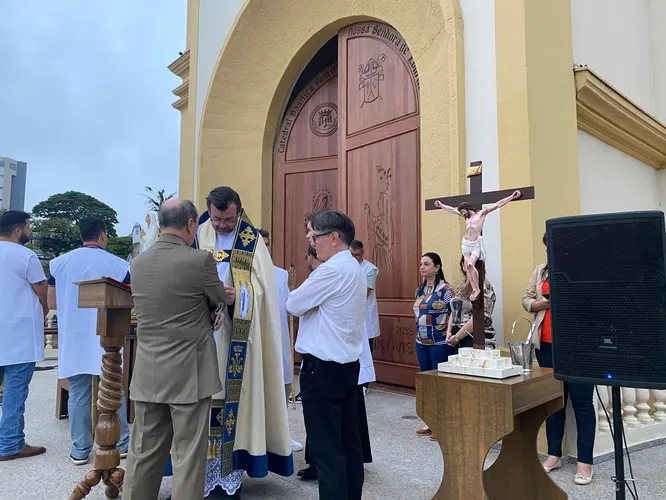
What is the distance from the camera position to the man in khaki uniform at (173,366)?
261cm

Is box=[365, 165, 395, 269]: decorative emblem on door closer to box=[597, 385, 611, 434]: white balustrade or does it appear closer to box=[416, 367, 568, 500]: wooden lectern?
box=[597, 385, 611, 434]: white balustrade

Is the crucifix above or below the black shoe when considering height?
above

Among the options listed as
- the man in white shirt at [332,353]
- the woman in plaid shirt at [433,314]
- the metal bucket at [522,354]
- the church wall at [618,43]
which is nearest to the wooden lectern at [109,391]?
the man in white shirt at [332,353]

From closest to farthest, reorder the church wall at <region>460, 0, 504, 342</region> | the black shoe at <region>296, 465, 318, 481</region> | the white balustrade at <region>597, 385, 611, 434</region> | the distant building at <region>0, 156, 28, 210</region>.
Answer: the black shoe at <region>296, 465, 318, 481</region> < the white balustrade at <region>597, 385, 611, 434</region> < the church wall at <region>460, 0, 504, 342</region> < the distant building at <region>0, 156, 28, 210</region>

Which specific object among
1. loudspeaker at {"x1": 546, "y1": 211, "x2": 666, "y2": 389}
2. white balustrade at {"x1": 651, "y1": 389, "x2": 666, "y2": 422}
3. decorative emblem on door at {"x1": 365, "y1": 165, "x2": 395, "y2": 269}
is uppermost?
decorative emblem on door at {"x1": 365, "y1": 165, "x2": 395, "y2": 269}

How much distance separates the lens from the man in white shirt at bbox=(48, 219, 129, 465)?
4055 millimetres

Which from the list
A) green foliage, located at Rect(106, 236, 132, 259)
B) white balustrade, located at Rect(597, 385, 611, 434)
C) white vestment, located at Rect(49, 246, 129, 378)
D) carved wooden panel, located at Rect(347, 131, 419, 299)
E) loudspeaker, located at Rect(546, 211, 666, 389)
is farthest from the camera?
green foliage, located at Rect(106, 236, 132, 259)

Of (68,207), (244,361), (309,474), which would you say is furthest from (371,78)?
(68,207)

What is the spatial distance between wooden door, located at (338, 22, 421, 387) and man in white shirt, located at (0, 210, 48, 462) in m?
3.88

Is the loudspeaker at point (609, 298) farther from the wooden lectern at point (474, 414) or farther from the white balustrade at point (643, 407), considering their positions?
the white balustrade at point (643, 407)

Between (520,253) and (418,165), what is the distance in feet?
7.66

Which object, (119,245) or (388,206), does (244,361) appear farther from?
(119,245)

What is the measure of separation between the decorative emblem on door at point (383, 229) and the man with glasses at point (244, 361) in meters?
3.28

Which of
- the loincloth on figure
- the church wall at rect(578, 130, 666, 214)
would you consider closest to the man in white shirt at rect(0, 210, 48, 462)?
the loincloth on figure
